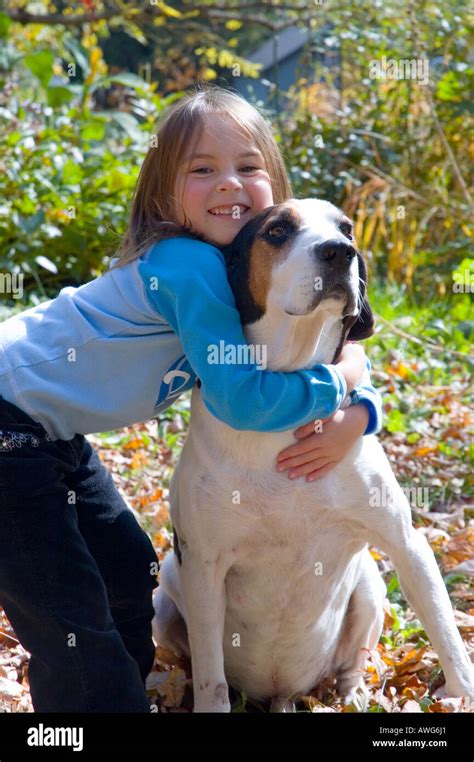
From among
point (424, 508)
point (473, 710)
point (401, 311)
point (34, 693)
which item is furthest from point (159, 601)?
point (401, 311)

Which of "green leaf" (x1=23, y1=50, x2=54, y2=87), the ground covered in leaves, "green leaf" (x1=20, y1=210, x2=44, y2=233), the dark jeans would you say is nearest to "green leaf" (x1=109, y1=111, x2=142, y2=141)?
"green leaf" (x1=23, y1=50, x2=54, y2=87)

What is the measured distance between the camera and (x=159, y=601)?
10.6 ft

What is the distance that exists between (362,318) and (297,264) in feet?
1.43

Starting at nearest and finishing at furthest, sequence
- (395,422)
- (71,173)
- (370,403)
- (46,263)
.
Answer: (370,403), (395,422), (46,263), (71,173)

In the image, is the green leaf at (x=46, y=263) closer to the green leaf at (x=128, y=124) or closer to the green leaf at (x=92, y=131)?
the green leaf at (x=92, y=131)

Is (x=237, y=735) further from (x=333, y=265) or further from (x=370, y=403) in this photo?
(x=333, y=265)

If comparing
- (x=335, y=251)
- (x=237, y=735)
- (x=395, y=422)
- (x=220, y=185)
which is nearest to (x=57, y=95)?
(x=395, y=422)

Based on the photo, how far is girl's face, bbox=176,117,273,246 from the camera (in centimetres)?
Answer: 290

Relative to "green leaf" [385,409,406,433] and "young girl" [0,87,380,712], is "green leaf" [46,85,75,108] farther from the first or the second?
"young girl" [0,87,380,712]

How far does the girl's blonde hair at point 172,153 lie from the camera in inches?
116

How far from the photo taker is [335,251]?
8.25 ft

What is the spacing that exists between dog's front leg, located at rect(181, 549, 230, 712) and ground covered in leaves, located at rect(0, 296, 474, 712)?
0.35 metres

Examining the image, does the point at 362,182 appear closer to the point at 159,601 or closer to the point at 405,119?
the point at 405,119

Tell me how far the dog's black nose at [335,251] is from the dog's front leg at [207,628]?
915mm
